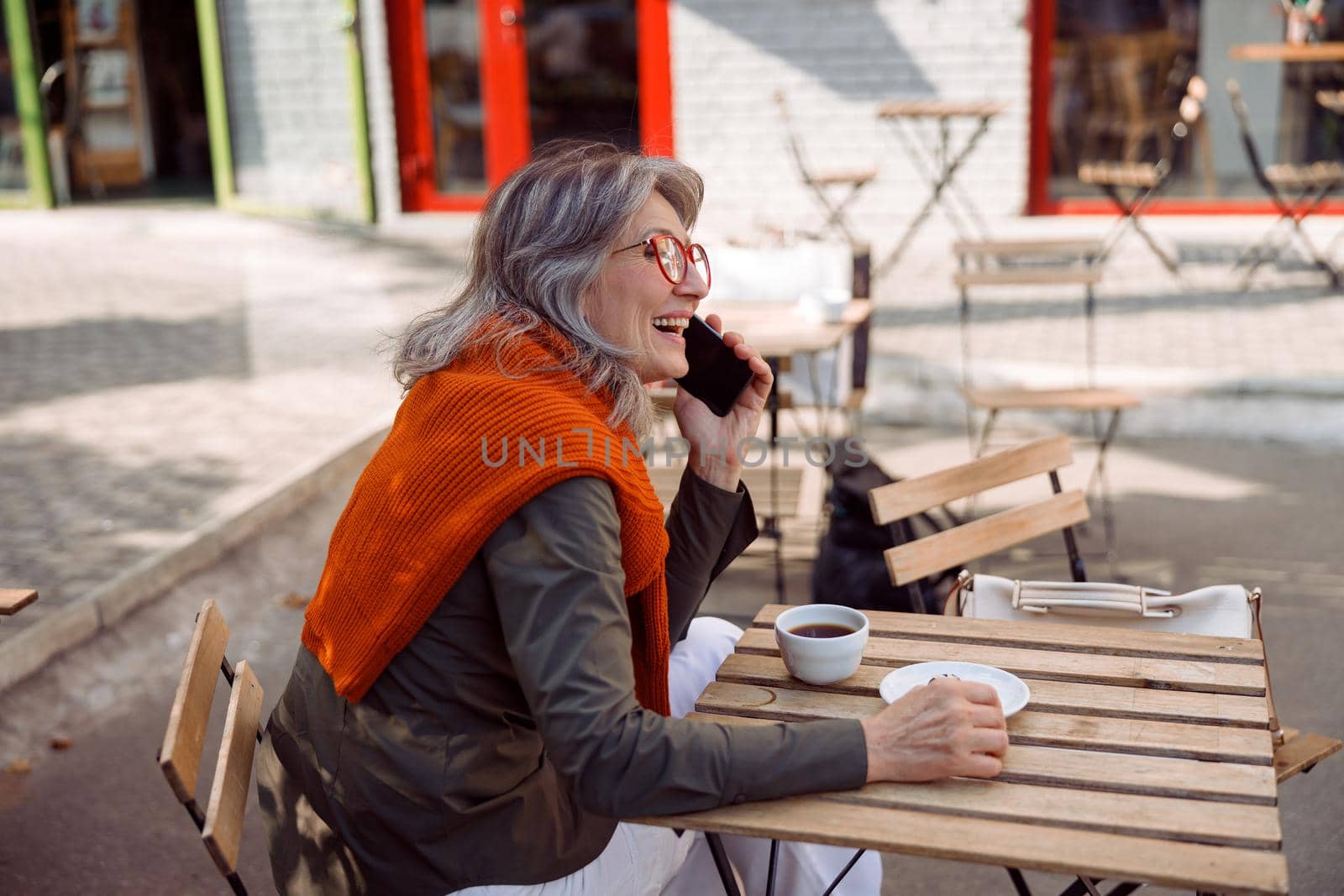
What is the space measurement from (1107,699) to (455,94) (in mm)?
10063

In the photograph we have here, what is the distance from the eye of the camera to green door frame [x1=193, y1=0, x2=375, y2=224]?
10.8 metres

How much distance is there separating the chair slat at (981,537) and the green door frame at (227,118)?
910 cm

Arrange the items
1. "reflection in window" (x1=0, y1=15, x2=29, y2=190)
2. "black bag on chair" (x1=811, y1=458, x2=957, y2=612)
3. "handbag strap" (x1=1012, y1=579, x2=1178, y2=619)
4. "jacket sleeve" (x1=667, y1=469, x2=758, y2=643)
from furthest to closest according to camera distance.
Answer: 1. "reflection in window" (x1=0, y1=15, x2=29, y2=190)
2. "black bag on chair" (x1=811, y1=458, x2=957, y2=612)
3. "handbag strap" (x1=1012, y1=579, x2=1178, y2=619)
4. "jacket sleeve" (x1=667, y1=469, x2=758, y2=643)

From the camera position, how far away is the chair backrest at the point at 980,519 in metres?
2.70

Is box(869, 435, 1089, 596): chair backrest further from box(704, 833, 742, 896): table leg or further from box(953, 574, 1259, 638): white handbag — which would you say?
box(704, 833, 742, 896): table leg

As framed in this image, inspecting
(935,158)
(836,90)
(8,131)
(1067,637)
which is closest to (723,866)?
(1067,637)

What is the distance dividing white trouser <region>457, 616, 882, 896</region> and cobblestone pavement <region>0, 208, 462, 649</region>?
0.99 metres

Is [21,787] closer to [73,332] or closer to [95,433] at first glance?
[95,433]

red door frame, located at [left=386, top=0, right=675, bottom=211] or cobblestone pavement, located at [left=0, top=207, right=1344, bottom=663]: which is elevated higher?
red door frame, located at [left=386, top=0, right=675, bottom=211]

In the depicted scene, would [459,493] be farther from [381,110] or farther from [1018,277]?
[381,110]

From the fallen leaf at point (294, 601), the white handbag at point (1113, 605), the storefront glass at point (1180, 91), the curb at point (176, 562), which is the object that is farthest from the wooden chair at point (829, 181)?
the white handbag at point (1113, 605)

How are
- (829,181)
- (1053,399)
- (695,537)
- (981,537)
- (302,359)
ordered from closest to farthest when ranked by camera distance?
(695,537)
(981,537)
(1053,399)
(302,359)
(829,181)

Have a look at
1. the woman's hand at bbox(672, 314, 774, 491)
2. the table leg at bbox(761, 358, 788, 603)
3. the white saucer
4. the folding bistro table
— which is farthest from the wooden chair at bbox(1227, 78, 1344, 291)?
the white saucer

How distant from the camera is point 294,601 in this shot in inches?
180
